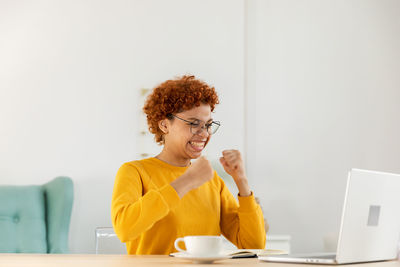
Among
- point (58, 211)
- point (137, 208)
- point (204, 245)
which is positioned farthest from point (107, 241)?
point (204, 245)

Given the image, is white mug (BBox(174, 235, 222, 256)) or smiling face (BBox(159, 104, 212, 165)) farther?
smiling face (BBox(159, 104, 212, 165))

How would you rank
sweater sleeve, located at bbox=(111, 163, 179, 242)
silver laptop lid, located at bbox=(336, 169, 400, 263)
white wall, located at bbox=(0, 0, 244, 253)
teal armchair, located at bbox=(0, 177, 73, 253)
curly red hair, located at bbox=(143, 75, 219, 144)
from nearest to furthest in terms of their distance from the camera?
silver laptop lid, located at bbox=(336, 169, 400, 263) < sweater sleeve, located at bbox=(111, 163, 179, 242) < curly red hair, located at bbox=(143, 75, 219, 144) < teal armchair, located at bbox=(0, 177, 73, 253) < white wall, located at bbox=(0, 0, 244, 253)

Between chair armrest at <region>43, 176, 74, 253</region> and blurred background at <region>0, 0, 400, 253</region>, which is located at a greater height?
blurred background at <region>0, 0, 400, 253</region>

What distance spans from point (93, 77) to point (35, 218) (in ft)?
3.21

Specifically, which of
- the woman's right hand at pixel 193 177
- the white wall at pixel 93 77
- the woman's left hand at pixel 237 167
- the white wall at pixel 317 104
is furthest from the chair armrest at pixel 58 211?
the woman's right hand at pixel 193 177

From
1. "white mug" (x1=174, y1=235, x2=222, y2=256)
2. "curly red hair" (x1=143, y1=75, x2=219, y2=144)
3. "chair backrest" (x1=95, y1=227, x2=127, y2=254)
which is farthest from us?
"chair backrest" (x1=95, y1=227, x2=127, y2=254)

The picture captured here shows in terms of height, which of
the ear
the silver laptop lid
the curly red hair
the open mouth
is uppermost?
the curly red hair

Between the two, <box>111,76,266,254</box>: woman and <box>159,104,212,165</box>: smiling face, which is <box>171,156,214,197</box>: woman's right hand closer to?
<box>111,76,266,254</box>: woman

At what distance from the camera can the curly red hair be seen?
6.25 ft

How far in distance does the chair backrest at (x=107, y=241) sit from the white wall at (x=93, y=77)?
195mm

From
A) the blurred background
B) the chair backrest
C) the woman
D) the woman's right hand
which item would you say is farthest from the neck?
the blurred background

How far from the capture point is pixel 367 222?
116 centimetres

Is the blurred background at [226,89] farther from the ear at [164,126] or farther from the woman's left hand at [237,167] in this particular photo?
the woman's left hand at [237,167]

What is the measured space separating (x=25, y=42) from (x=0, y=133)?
62 cm
